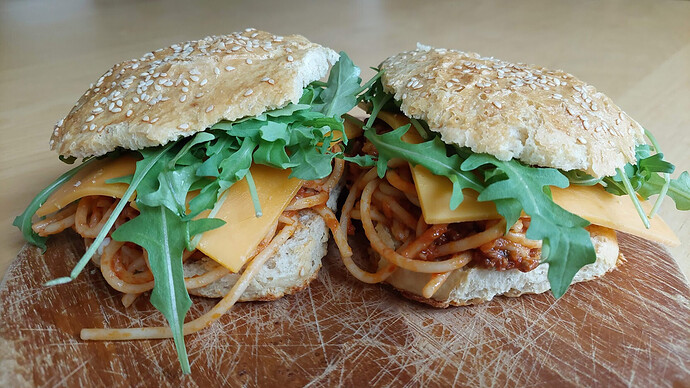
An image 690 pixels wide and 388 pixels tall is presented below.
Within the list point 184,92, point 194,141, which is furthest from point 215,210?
point 184,92

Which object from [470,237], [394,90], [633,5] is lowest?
[633,5]

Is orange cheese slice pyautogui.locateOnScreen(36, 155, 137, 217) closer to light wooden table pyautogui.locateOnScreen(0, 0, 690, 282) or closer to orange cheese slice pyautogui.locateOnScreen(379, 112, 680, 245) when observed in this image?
light wooden table pyautogui.locateOnScreen(0, 0, 690, 282)

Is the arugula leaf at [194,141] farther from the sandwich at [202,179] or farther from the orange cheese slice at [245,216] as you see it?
the orange cheese slice at [245,216]

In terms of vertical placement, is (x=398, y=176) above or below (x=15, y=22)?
above

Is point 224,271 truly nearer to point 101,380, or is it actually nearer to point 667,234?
point 101,380

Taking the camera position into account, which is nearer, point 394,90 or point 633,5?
point 394,90

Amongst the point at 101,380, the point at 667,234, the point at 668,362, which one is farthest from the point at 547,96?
the point at 101,380

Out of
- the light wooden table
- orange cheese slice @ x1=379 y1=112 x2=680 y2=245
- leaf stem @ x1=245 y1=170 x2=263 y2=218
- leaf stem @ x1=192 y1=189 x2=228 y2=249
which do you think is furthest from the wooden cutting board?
the light wooden table

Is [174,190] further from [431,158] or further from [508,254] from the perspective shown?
[508,254]
